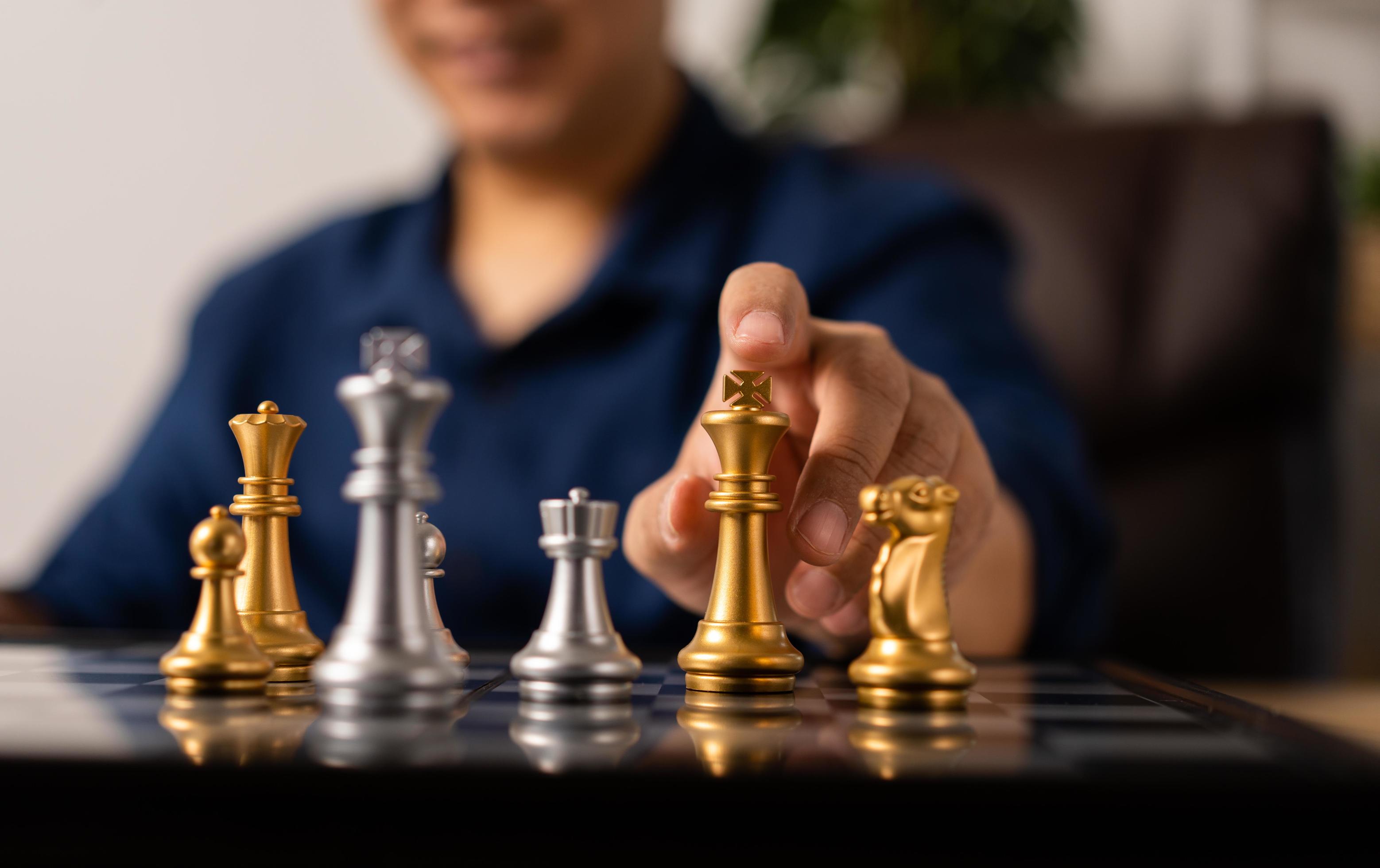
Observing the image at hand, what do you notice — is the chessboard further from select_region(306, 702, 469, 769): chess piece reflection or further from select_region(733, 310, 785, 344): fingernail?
select_region(733, 310, 785, 344): fingernail

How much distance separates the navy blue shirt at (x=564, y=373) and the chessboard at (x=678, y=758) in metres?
0.77

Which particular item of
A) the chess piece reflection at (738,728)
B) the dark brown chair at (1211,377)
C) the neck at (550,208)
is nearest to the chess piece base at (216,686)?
the chess piece reflection at (738,728)

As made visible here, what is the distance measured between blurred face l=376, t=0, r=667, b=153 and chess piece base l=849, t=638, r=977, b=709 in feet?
3.94

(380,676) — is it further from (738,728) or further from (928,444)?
(928,444)

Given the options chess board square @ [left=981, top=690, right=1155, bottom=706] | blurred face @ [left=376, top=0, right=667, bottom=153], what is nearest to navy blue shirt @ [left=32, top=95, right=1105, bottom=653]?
blurred face @ [left=376, top=0, right=667, bottom=153]

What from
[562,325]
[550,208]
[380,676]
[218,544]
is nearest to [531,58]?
[550,208]

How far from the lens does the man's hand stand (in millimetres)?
642

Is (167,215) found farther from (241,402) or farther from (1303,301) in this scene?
(1303,301)

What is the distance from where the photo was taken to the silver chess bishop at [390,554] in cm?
50

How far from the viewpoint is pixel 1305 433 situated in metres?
1.70

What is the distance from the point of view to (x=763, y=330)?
64 cm

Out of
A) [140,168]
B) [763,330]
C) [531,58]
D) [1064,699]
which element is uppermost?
[140,168]

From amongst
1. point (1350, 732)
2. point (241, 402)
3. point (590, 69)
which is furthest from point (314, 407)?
point (1350, 732)

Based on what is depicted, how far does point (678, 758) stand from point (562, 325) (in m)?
1.15
